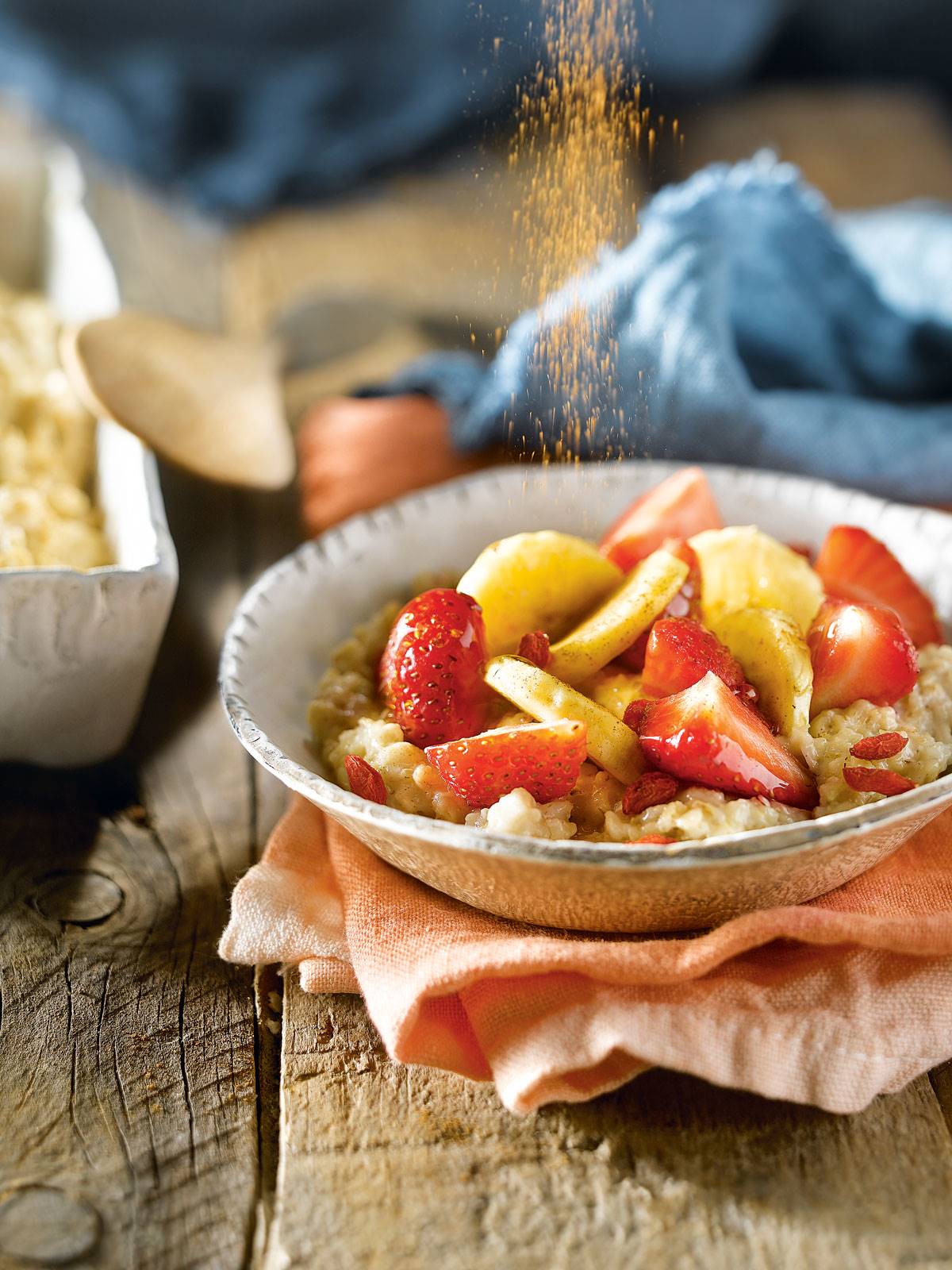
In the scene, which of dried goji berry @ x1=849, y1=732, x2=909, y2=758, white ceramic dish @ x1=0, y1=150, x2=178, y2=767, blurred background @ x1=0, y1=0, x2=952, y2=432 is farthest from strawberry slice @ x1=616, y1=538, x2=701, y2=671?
blurred background @ x1=0, y1=0, x2=952, y2=432

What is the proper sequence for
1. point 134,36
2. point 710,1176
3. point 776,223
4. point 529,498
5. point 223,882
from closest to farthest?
point 710,1176 → point 223,882 → point 529,498 → point 776,223 → point 134,36

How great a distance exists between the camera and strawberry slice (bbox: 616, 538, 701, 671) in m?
1.41

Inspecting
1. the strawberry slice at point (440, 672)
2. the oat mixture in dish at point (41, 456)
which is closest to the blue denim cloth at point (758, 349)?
the oat mixture in dish at point (41, 456)

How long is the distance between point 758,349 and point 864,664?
1.04 metres

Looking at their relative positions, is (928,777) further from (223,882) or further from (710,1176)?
(223,882)

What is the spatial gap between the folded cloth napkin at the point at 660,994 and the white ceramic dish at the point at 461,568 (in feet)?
0.13

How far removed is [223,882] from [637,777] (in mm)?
510

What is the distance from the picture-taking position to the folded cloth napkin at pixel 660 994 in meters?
1.13

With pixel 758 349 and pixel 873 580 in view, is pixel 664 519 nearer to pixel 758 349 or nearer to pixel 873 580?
pixel 873 580

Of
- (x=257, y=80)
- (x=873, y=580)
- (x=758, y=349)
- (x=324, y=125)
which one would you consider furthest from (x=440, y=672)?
(x=257, y=80)

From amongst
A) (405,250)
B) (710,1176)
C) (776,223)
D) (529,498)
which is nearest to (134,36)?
(405,250)

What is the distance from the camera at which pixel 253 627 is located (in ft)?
4.95

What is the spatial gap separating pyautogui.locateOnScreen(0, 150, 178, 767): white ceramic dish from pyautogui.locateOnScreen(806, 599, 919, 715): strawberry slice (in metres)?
0.75

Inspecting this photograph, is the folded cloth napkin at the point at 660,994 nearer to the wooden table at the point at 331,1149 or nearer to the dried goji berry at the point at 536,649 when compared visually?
the wooden table at the point at 331,1149
